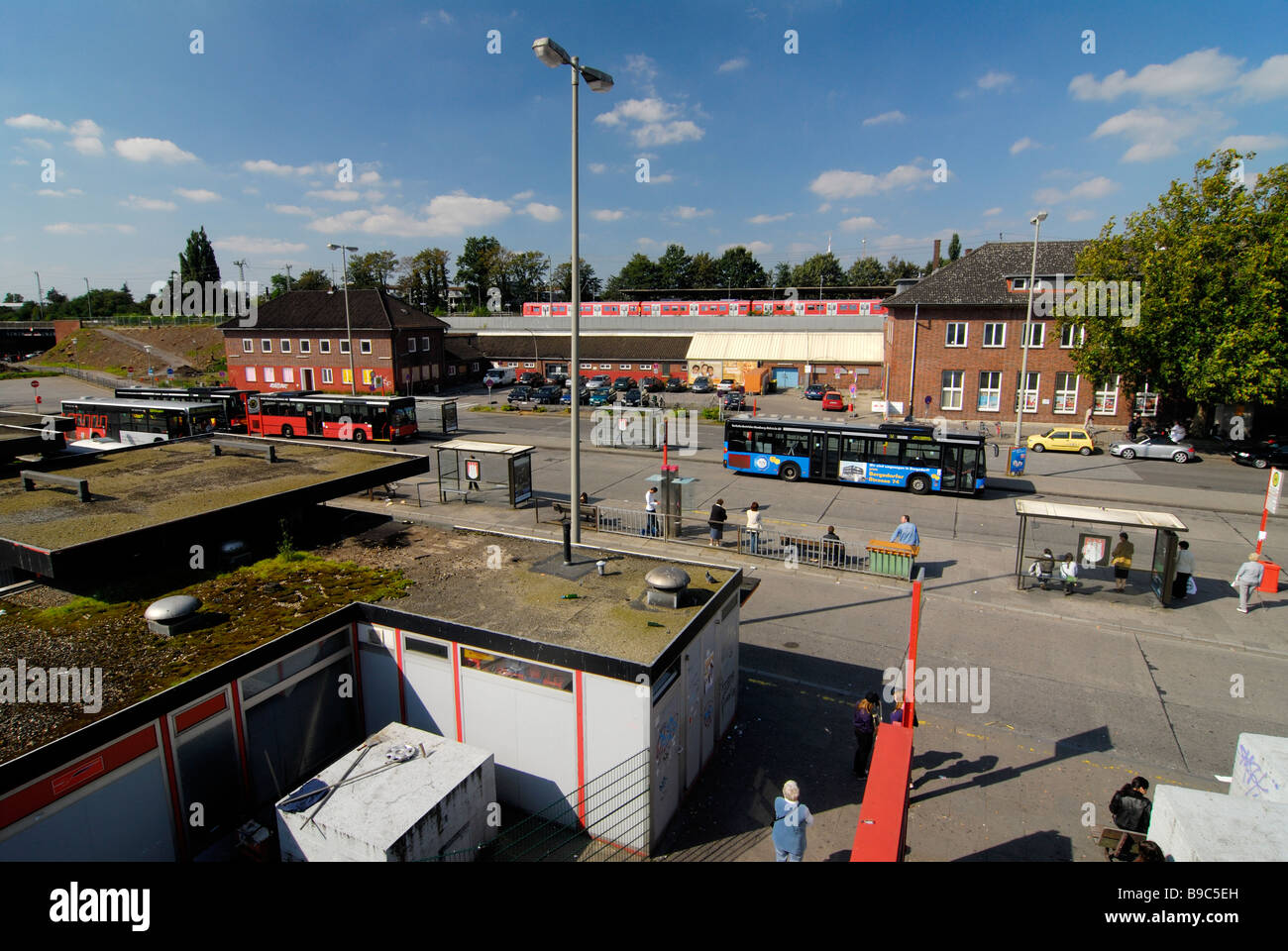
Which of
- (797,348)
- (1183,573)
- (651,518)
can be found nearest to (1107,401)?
(797,348)

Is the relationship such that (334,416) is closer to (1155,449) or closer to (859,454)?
(859,454)

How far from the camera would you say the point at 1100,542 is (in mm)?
17500

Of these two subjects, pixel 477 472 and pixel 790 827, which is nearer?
pixel 790 827

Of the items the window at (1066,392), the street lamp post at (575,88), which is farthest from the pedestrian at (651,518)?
the window at (1066,392)

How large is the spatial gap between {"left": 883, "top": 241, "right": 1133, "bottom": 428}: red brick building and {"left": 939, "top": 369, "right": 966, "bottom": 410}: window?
6 centimetres

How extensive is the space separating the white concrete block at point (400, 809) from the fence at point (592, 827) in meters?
0.57

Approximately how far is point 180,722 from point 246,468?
8.72m

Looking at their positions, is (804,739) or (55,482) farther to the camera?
(55,482)

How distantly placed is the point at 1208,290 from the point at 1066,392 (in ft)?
35.5

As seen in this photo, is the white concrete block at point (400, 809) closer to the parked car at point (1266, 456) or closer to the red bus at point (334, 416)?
the red bus at point (334, 416)

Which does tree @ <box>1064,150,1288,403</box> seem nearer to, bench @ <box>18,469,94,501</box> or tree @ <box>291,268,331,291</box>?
bench @ <box>18,469,94,501</box>
